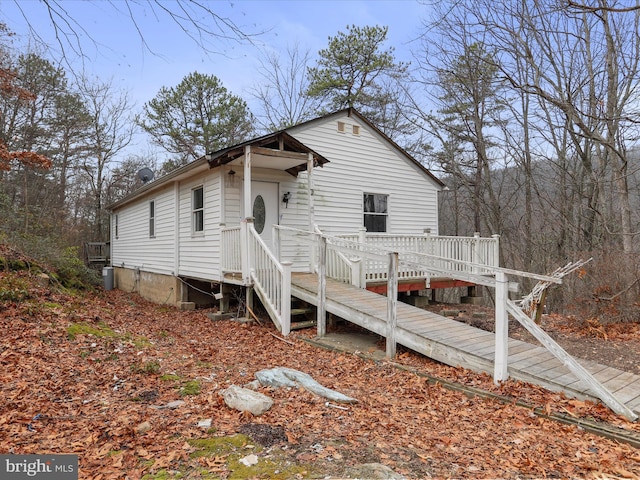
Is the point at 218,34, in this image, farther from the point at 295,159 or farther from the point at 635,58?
the point at 635,58

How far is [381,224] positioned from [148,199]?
25.4ft

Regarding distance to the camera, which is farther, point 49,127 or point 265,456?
point 49,127

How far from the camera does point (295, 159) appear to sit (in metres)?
8.88

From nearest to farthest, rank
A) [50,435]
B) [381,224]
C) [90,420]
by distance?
[50,435] < [90,420] < [381,224]

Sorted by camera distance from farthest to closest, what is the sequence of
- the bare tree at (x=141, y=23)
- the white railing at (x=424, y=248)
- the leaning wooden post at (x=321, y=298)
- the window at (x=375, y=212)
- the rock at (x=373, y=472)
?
the window at (x=375, y=212) → the white railing at (x=424, y=248) → the leaning wooden post at (x=321, y=298) → the bare tree at (x=141, y=23) → the rock at (x=373, y=472)

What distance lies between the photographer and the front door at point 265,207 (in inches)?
376

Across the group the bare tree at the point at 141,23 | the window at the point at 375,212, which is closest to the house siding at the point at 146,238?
the window at the point at 375,212

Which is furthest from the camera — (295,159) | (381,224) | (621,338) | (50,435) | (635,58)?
(381,224)

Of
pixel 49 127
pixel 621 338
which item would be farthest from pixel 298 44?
pixel 621 338

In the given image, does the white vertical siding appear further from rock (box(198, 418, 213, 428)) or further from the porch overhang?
rock (box(198, 418, 213, 428))

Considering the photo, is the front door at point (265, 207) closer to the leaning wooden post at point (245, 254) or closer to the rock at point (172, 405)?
the leaning wooden post at point (245, 254)

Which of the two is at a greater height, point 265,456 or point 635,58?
point 635,58

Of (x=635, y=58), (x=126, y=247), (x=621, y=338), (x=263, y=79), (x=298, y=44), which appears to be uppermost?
(x=298, y=44)

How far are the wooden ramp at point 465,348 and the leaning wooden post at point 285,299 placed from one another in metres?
0.49
